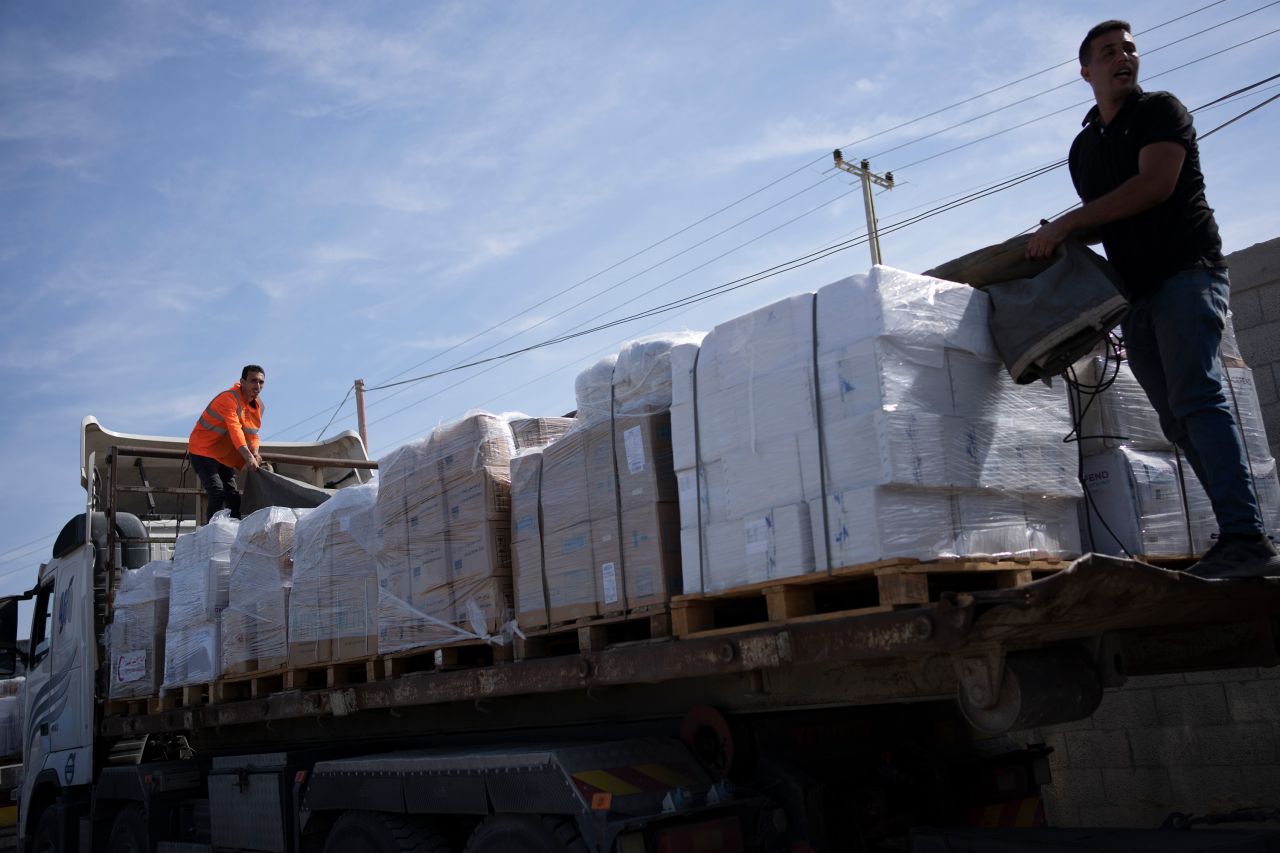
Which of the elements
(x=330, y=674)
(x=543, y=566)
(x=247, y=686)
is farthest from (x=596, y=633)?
(x=247, y=686)

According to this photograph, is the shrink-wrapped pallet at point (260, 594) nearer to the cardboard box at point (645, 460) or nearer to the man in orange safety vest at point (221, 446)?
the man in orange safety vest at point (221, 446)

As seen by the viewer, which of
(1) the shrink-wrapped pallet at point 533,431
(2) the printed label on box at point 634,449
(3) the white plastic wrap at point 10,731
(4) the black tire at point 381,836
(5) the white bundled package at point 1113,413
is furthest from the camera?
(3) the white plastic wrap at point 10,731

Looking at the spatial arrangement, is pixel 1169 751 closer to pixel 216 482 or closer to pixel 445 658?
pixel 445 658

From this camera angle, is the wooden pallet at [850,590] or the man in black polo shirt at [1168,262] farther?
the man in black polo shirt at [1168,262]

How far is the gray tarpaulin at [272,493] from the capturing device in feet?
26.6

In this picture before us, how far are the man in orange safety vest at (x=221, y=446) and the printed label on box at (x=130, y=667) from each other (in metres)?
1.32

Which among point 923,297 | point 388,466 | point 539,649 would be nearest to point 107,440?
point 388,466

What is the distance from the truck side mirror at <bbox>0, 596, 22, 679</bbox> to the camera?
8883 millimetres

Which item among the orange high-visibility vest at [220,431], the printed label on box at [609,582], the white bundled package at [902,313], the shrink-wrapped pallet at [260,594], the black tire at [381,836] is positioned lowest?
the black tire at [381,836]

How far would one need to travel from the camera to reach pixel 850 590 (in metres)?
4.07

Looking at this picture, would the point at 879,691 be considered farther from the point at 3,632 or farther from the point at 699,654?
the point at 3,632

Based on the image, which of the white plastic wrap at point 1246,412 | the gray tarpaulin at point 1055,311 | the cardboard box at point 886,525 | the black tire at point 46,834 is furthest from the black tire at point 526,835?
the black tire at point 46,834

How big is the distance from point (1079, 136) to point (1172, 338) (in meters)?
0.96

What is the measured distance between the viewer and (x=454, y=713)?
5.54 metres
